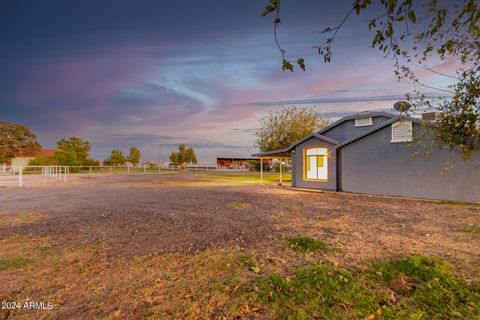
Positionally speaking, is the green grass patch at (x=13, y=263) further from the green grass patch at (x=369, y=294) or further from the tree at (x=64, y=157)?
the tree at (x=64, y=157)

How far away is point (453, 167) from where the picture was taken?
36.9 feet

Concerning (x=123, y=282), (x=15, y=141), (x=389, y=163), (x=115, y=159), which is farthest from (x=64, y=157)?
(x=123, y=282)

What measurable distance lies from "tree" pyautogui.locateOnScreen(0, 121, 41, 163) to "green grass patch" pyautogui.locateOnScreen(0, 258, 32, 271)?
53.8 meters

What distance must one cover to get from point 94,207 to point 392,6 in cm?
1044

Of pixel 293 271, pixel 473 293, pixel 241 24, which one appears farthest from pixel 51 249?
pixel 241 24

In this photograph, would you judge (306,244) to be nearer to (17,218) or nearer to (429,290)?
(429,290)

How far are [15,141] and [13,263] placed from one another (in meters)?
55.7

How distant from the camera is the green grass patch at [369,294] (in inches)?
107

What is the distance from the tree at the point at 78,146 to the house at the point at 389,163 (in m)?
44.3

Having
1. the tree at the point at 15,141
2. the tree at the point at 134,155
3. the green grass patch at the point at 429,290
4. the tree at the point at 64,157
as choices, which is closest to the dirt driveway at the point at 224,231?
the green grass patch at the point at 429,290

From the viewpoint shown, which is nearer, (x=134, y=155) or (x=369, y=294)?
(x=369, y=294)

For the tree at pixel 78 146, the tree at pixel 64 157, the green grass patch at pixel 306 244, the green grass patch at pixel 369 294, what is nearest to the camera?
the green grass patch at pixel 369 294

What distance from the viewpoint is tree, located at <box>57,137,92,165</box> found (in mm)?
46469

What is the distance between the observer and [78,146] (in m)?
47.6
